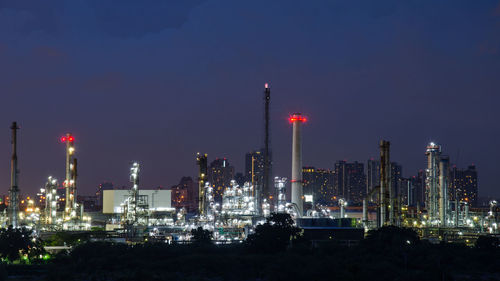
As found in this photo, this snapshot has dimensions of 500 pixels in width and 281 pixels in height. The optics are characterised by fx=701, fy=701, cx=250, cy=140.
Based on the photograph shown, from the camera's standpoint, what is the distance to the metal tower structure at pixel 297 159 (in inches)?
4122

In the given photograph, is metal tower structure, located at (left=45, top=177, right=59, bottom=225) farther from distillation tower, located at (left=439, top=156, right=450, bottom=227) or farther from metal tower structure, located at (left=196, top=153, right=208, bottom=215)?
distillation tower, located at (left=439, top=156, right=450, bottom=227)

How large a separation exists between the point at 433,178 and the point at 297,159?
20190mm

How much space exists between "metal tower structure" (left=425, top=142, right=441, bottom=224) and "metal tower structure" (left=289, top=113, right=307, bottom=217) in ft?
62.2

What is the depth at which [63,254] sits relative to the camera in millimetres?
58875

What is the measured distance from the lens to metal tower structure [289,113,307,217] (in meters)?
105

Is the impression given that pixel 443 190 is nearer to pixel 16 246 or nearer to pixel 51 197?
pixel 51 197

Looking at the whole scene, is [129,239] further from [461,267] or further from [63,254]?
[461,267]

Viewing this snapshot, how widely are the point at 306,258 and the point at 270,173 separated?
7326 cm

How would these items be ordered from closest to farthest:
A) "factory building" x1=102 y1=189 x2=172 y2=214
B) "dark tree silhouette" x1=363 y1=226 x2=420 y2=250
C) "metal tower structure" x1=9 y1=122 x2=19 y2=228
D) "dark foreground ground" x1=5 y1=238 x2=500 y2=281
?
1. "dark foreground ground" x1=5 y1=238 x2=500 y2=281
2. "dark tree silhouette" x1=363 y1=226 x2=420 y2=250
3. "metal tower structure" x1=9 y1=122 x2=19 y2=228
4. "factory building" x1=102 y1=189 x2=172 y2=214

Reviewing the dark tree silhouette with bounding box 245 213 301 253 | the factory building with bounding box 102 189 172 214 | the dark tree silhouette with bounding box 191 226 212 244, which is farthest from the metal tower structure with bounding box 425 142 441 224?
the factory building with bounding box 102 189 172 214

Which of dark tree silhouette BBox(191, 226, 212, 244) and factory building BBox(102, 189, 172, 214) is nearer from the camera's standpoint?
dark tree silhouette BBox(191, 226, 212, 244)

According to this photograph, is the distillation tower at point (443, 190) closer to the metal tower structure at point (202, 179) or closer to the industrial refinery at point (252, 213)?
the industrial refinery at point (252, 213)

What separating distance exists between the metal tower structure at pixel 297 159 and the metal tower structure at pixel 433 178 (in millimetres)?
18968

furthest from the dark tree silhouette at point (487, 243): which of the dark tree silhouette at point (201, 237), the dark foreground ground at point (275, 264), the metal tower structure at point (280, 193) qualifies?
the metal tower structure at point (280, 193)
